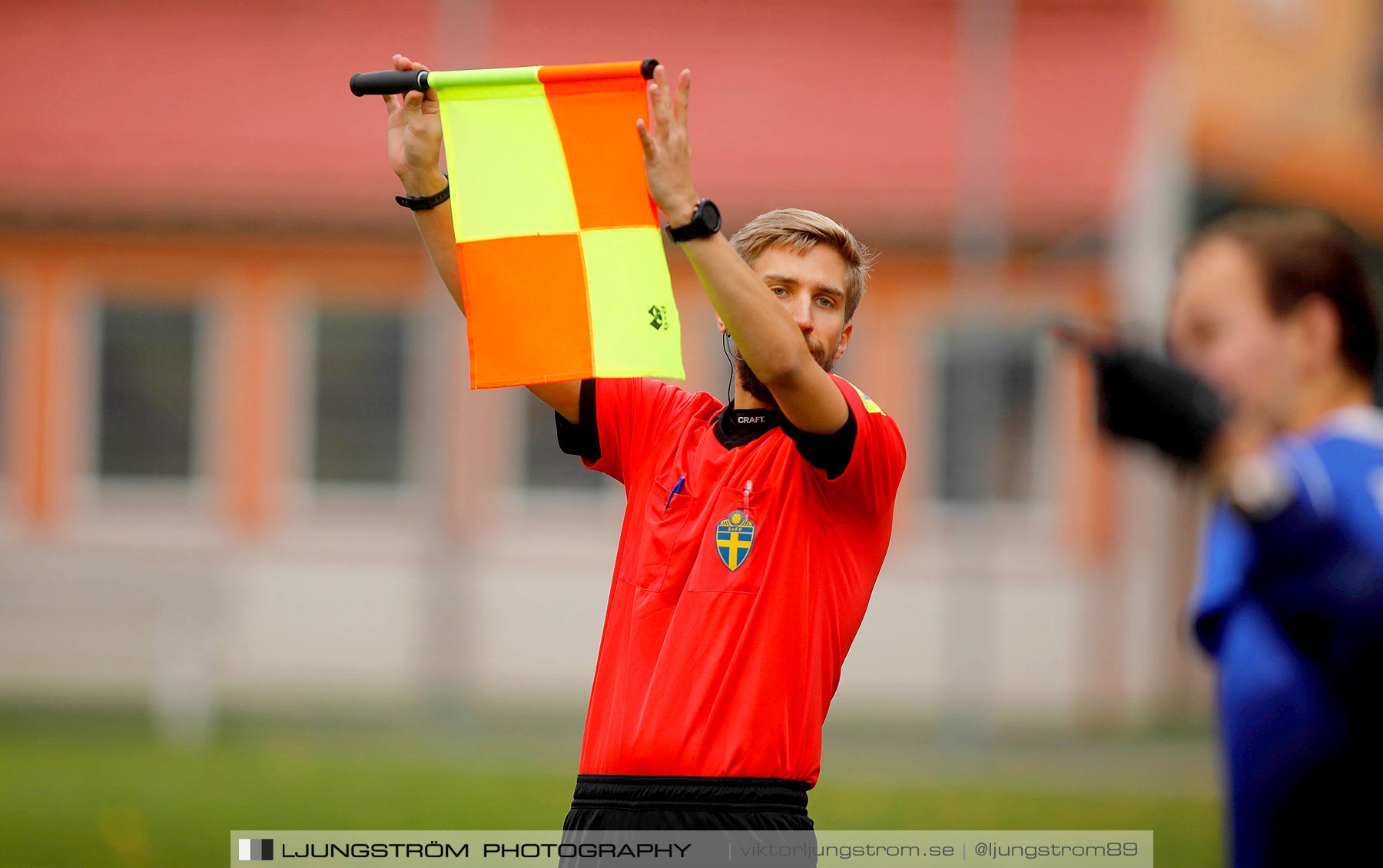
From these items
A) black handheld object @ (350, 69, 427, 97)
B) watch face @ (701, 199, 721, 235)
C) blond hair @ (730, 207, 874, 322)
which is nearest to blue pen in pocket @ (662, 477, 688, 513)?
blond hair @ (730, 207, 874, 322)

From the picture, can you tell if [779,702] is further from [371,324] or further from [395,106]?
[371,324]

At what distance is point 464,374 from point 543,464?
8.06 feet

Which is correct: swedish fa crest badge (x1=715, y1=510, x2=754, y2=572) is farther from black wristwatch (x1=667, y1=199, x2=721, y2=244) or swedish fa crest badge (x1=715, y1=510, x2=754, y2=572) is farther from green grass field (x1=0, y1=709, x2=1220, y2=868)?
green grass field (x1=0, y1=709, x2=1220, y2=868)

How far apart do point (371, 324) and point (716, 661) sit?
709 inches

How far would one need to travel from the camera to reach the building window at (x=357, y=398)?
20.1m

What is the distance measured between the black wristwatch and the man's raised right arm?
0.53 meters

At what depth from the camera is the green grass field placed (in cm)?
797

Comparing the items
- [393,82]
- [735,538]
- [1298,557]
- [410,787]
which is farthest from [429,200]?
[410,787]

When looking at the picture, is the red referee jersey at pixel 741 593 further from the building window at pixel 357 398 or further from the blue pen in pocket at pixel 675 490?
the building window at pixel 357 398

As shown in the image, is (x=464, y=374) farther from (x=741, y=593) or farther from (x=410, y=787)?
(x=741, y=593)

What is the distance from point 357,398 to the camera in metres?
20.2

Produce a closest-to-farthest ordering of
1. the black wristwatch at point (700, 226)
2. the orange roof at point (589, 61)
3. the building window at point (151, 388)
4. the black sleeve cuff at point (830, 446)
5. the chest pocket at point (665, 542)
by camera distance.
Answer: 1. the black wristwatch at point (700, 226)
2. the black sleeve cuff at point (830, 446)
3. the chest pocket at point (665, 542)
4. the orange roof at point (589, 61)
5. the building window at point (151, 388)

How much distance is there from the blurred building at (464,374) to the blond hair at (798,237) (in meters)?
15.3

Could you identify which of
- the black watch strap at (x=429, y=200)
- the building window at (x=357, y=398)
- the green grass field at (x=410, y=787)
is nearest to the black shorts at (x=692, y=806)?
the black watch strap at (x=429, y=200)
